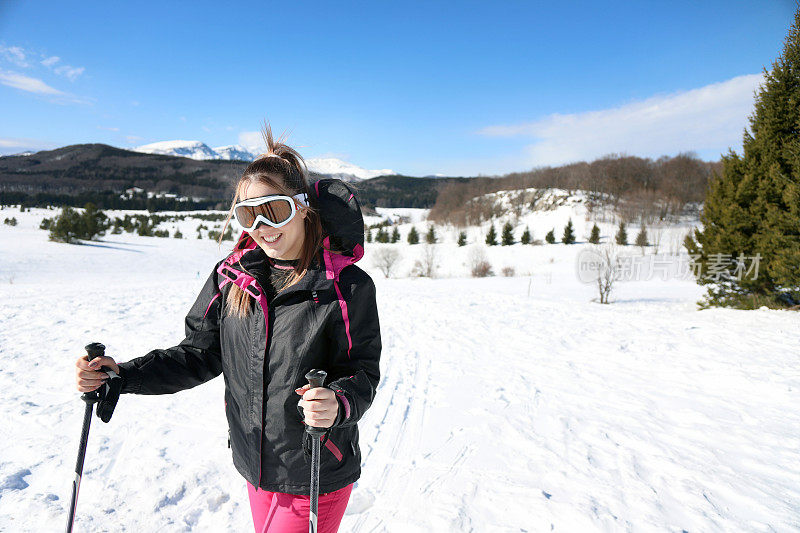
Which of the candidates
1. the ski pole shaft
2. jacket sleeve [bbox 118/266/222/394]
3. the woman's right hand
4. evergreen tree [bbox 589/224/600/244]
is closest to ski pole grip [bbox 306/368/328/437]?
jacket sleeve [bbox 118/266/222/394]

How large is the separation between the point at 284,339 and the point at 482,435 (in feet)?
11.3

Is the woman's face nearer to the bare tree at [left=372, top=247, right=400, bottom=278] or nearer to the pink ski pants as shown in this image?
the pink ski pants

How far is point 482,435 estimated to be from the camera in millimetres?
4293

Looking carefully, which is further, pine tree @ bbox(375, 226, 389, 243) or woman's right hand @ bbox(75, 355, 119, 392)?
pine tree @ bbox(375, 226, 389, 243)

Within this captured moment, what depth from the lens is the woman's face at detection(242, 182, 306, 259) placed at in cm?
165

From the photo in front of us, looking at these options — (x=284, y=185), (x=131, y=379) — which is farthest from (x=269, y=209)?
(x=131, y=379)

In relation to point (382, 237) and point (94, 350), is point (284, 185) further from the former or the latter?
point (382, 237)

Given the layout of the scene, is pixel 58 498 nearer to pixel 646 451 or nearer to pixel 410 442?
pixel 410 442

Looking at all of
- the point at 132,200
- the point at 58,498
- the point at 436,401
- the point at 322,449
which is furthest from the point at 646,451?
the point at 132,200

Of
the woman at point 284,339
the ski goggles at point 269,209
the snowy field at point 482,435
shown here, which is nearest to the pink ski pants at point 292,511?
the woman at point 284,339

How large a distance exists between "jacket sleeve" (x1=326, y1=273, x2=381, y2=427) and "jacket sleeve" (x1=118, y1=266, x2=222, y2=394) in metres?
0.67

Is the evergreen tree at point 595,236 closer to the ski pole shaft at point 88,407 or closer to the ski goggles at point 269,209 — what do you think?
the ski goggles at point 269,209

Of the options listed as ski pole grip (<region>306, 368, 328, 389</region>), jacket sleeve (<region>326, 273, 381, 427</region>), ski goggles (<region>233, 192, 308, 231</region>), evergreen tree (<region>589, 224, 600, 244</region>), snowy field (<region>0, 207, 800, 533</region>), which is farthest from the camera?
evergreen tree (<region>589, 224, 600, 244</region>)

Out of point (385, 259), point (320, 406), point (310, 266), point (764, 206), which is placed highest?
point (764, 206)
